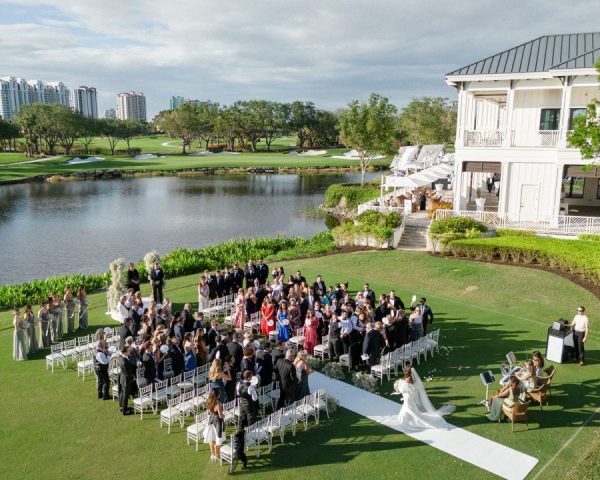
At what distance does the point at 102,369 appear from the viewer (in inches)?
482

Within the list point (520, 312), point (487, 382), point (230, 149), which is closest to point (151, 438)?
point (487, 382)

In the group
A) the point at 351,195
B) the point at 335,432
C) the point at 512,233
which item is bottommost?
the point at 335,432

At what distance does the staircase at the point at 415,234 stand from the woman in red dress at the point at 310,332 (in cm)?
1406

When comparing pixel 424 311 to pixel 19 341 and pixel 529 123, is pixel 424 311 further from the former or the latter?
pixel 529 123

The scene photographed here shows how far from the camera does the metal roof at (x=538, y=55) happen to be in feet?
98.0

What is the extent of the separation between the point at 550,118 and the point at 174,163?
80.5m

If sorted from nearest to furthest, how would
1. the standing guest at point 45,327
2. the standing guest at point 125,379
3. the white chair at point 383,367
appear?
the standing guest at point 125,379, the white chair at point 383,367, the standing guest at point 45,327

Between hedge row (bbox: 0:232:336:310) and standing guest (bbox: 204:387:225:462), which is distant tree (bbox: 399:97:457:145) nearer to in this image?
hedge row (bbox: 0:232:336:310)

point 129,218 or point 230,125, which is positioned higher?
point 230,125

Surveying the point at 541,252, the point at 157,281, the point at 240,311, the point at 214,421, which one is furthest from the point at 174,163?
the point at 214,421

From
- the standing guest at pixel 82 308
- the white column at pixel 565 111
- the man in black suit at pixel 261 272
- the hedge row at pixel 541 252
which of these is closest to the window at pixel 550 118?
the white column at pixel 565 111

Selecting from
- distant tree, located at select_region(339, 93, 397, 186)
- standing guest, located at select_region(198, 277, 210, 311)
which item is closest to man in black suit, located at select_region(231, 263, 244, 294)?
standing guest, located at select_region(198, 277, 210, 311)

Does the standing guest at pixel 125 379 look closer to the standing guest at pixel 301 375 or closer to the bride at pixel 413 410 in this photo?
the standing guest at pixel 301 375

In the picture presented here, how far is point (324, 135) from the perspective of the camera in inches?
5531
